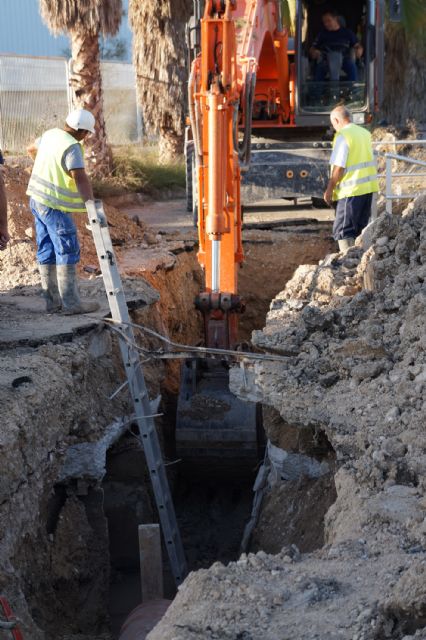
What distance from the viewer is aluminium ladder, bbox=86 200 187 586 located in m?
7.50

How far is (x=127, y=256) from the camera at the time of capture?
12.5m

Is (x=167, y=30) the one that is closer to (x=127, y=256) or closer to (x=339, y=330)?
(x=127, y=256)

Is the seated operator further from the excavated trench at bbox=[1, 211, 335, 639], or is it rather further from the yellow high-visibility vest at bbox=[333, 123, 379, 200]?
the excavated trench at bbox=[1, 211, 335, 639]

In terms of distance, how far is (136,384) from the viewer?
25.4ft

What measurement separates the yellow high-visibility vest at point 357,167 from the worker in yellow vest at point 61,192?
2985 millimetres

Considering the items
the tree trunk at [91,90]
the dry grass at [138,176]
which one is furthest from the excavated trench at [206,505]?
the tree trunk at [91,90]

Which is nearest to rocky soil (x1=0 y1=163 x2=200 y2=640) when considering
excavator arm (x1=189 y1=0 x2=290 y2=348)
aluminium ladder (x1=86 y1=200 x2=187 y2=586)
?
aluminium ladder (x1=86 y1=200 x2=187 y2=586)

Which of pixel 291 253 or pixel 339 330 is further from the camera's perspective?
pixel 291 253

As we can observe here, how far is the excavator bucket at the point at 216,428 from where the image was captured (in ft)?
29.8

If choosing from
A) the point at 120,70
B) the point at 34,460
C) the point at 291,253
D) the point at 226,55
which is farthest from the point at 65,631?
the point at 120,70

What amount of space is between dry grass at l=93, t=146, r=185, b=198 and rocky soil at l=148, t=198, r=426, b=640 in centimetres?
861

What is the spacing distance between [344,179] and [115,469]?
4.00 m

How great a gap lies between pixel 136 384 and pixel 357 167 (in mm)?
3904

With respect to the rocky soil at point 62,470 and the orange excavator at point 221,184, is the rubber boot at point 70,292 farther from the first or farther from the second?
the orange excavator at point 221,184
